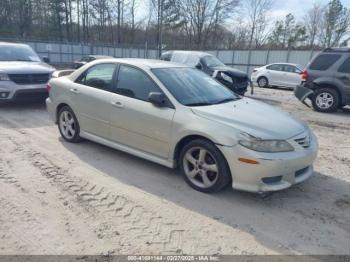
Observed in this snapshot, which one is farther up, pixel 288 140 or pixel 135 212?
pixel 288 140

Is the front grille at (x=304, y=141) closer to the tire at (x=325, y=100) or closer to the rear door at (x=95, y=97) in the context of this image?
the rear door at (x=95, y=97)

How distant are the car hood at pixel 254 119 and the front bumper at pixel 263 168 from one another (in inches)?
8.4

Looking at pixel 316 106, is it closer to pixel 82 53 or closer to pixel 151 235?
pixel 151 235

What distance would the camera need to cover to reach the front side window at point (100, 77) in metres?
4.93

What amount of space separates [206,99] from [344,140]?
3.91 metres

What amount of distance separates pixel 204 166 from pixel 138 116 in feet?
3.96

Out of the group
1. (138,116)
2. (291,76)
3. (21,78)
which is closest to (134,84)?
(138,116)

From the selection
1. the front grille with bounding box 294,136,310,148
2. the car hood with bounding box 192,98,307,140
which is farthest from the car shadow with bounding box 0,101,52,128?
the front grille with bounding box 294,136,310,148

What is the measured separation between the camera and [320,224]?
10.9ft

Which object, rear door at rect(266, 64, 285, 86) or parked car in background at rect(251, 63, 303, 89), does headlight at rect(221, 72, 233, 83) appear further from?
rear door at rect(266, 64, 285, 86)

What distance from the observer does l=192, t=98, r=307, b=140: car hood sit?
12.0 ft

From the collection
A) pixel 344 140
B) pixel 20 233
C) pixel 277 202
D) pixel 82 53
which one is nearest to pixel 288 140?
pixel 277 202

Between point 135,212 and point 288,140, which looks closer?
point 135,212

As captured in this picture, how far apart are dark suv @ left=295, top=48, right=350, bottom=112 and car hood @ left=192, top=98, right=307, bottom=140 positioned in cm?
618
